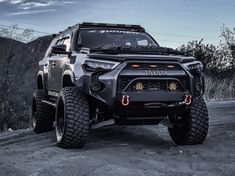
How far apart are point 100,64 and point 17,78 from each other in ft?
38.6

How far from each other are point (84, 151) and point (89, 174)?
1.42 meters

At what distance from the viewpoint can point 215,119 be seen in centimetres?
1080

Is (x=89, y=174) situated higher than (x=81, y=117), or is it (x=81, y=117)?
(x=81, y=117)

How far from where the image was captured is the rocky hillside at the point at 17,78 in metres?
15.3

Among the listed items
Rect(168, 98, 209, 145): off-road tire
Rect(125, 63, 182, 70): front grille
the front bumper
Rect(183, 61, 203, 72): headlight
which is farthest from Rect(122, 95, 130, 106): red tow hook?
Rect(168, 98, 209, 145): off-road tire

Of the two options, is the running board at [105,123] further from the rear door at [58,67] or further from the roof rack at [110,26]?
the roof rack at [110,26]

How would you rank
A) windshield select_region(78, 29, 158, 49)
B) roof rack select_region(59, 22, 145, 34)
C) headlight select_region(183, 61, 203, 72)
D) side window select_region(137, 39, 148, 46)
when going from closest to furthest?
headlight select_region(183, 61, 203, 72), windshield select_region(78, 29, 158, 49), roof rack select_region(59, 22, 145, 34), side window select_region(137, 39, 148, 46)

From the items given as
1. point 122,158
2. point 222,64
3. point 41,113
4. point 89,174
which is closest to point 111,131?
point 41,113

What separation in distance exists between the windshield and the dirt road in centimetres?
158

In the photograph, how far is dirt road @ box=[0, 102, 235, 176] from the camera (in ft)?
17.7

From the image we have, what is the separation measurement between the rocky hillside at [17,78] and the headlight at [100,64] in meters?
8.33

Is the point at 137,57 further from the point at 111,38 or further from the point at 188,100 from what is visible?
the point at 111,38

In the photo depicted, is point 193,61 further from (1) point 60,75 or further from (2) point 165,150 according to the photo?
(1) point 60,75

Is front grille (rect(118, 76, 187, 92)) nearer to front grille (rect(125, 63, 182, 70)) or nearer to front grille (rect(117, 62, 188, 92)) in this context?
front grille (rect(117, 62, 188, 92))
